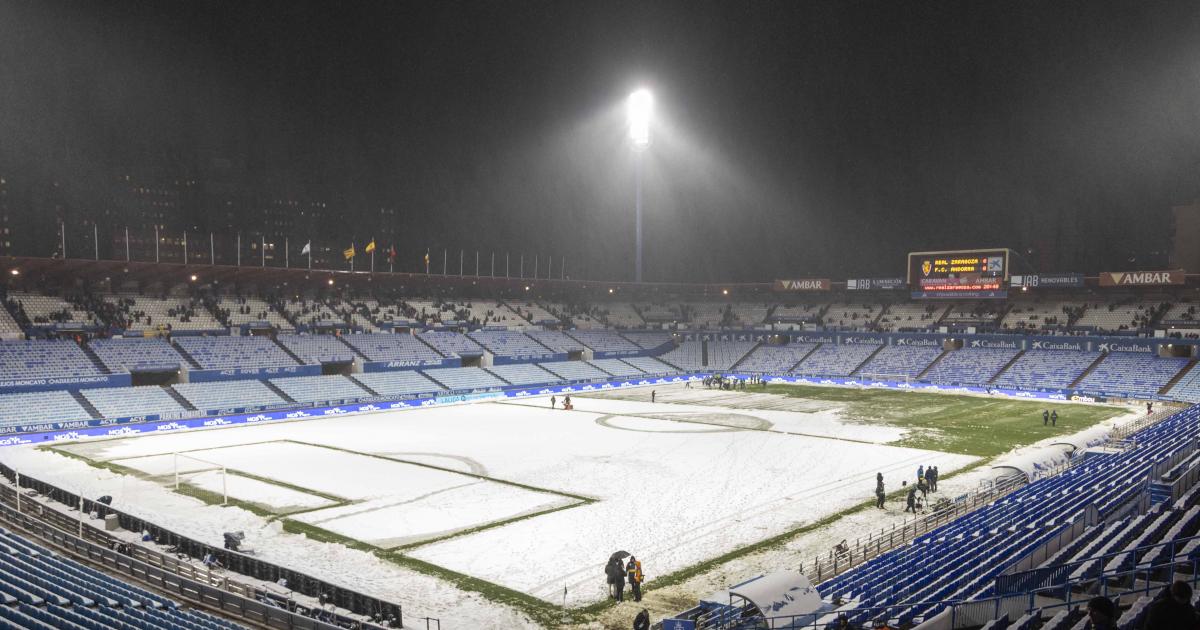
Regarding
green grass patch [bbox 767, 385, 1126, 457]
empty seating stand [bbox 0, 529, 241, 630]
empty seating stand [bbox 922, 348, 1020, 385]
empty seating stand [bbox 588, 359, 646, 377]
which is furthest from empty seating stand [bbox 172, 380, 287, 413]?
empty seating stand [bbox 922, 348, 1020, 385]

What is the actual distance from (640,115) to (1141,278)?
4881cm

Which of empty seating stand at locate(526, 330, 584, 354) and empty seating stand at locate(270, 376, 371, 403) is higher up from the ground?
empty seating stand at locate(526, 330, 584, 354)

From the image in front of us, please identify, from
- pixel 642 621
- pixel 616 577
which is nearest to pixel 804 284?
pixel 616 577

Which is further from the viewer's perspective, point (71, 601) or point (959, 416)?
point (959, 416)

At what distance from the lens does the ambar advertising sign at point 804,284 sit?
287 ft

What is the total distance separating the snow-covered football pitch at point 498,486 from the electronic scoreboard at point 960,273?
101 feet

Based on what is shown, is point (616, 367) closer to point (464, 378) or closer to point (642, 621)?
point (464, 378)

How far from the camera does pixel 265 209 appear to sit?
15312 cm

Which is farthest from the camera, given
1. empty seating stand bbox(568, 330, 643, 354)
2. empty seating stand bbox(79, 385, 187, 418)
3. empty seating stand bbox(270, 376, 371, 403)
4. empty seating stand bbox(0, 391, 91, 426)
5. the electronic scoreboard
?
empty seating stand bbox(568, 330, 643, 354)

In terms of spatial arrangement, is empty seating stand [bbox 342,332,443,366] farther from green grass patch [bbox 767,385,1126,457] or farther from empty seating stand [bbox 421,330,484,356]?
green grass patch [bbox 767,385,1126,457]

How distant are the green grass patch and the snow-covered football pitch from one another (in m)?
2.49

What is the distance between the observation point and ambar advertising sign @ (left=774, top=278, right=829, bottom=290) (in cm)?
8750

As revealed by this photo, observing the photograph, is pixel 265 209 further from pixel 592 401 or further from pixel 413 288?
pixel 592 401

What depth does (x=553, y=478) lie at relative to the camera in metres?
30.6
